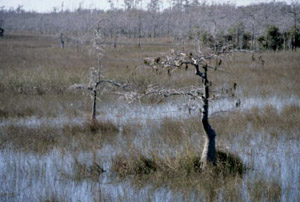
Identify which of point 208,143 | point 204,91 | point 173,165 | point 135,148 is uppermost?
point 204,91

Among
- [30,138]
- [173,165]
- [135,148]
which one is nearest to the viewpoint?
[173,165]

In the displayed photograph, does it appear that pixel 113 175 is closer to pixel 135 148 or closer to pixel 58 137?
pixel 135 148

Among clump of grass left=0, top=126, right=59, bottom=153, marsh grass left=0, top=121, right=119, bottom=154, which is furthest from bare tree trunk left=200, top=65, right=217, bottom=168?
clump of grass left=0, top=126, right=59, bottom=153

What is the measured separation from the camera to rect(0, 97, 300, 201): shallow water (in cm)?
712

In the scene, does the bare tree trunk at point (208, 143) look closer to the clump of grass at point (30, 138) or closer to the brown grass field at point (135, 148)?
the brown grass field at point (135, 148)

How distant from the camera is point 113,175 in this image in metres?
8.28

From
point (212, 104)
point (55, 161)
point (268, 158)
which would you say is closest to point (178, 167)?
point (268, 158)

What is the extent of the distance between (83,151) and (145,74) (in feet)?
37.1

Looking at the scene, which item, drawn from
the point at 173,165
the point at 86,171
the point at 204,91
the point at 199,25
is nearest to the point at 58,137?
the point at 86,171

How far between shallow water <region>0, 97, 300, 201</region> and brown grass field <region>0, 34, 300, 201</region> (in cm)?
2

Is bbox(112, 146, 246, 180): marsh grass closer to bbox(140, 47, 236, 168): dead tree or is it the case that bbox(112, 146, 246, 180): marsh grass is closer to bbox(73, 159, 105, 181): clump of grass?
bbox(140, 47, 236, 168): dead tree

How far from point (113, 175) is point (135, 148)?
85 cm

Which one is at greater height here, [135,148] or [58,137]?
[135,148]

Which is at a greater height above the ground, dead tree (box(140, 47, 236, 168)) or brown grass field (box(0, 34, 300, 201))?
dead tree (box(140, 47, 236, 168))
